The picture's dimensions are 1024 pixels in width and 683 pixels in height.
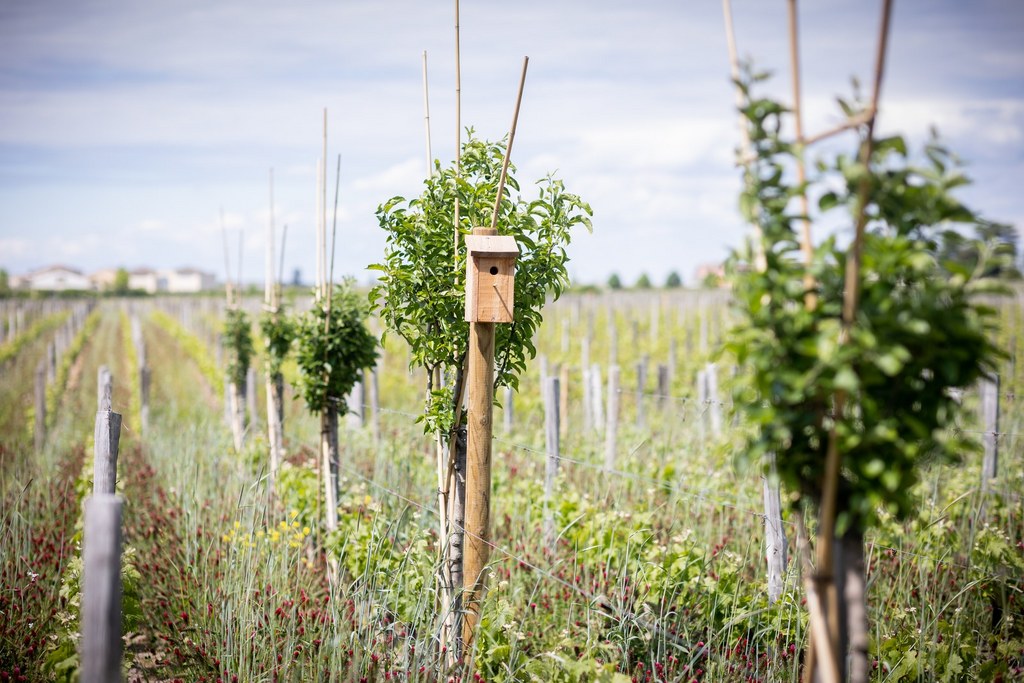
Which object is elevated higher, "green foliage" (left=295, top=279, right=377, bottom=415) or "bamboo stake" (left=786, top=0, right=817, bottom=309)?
"bamboo stake" (left=786, top=0, right=817, bottom=309)

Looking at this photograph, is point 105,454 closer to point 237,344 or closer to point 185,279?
point 237,344

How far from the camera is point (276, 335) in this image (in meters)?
6.72

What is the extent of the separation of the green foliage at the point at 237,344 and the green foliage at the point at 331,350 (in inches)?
150

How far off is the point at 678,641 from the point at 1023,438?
18.0 ft

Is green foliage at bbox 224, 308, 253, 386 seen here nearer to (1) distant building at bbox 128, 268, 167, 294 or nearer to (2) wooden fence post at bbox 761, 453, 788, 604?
(2) wooden fence post at bbox 761, 453, 788, 604

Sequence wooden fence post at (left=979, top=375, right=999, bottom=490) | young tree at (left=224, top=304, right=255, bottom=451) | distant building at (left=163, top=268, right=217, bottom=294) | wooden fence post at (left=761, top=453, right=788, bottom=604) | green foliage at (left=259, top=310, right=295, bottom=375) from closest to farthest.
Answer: wooden fence post at (left=761, top=453, right=788, bottom=604), wooden fence post at (left=979, top=375, right=999, bottom=490), green foliage at (left=259, top=310, right=295, bottom=375), young tree at (left=224, top=304, right=255, bottom=451), distant building at (left=163, top=268, right=217, bottom=294)

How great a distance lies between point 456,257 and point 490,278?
0.34 meters

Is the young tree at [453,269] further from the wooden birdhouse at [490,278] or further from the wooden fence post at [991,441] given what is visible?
the wooden fence post at [991,441]

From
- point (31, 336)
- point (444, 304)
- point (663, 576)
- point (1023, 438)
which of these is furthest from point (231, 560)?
point (31, 336)

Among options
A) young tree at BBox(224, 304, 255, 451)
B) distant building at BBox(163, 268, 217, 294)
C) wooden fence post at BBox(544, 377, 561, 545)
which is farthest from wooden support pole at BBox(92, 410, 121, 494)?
distant building at BBox(163, 268, 217, 294)

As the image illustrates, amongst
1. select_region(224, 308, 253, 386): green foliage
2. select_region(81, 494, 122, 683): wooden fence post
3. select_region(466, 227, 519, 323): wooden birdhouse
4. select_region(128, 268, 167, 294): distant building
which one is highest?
select_region(128, 268, 167, 294): distant building

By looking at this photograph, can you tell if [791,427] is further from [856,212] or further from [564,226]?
[564,226]

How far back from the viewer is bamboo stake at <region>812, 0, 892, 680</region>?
70.5 inches

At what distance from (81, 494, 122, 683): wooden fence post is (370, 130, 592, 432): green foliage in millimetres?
1679
